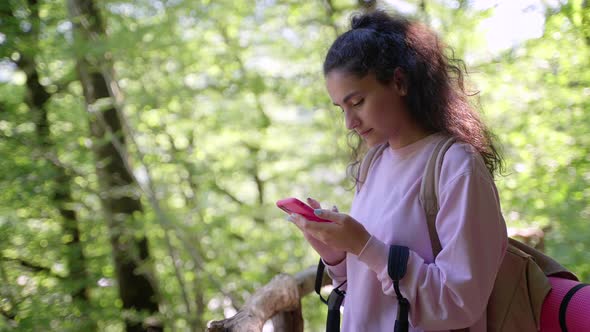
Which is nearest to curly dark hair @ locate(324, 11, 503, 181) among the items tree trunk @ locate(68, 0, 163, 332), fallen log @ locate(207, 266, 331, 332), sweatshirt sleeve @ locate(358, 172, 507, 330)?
sweatshirt sleeve @ locate(358, 172, 507, 330)

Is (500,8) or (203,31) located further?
(203,31)

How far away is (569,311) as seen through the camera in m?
1.09

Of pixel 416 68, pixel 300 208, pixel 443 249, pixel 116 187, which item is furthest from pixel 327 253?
pixel 116 187

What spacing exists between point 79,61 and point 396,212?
12.2ft

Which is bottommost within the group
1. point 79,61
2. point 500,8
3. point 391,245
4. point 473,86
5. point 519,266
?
point 519,266

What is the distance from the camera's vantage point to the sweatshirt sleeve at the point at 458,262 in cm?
93

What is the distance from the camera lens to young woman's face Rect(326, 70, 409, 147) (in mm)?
1094

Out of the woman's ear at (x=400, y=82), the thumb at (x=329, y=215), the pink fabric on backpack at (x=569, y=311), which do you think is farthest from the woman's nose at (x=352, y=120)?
the pink fabric on backpack at (x=569, y=311)

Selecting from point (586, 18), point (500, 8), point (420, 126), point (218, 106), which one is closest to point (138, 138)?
→ point (218, 106)

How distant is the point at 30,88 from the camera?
11.6 ft

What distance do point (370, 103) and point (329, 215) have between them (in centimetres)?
26

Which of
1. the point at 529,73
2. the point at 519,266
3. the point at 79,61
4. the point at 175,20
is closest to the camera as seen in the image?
the point at 519,266

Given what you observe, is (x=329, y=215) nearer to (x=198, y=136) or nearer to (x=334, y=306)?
(x=334, y=306)

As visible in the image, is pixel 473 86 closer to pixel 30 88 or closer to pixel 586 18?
pixel 586 18
